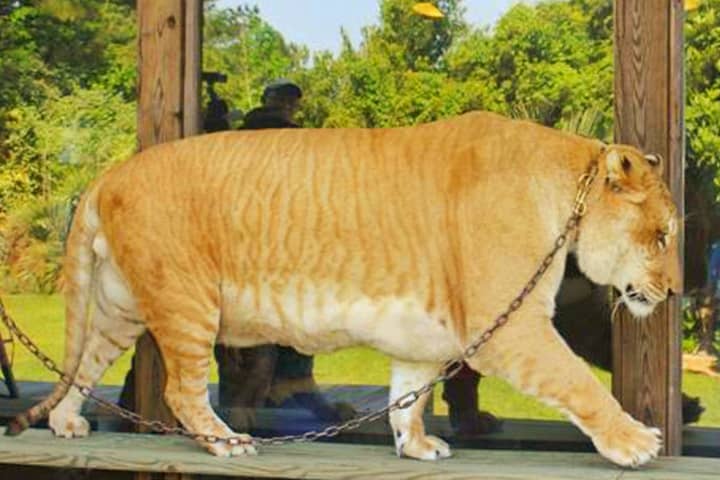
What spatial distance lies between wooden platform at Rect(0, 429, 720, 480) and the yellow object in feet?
5.54

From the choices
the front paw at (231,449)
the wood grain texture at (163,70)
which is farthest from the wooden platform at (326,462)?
the wood grain texture at (163,70)

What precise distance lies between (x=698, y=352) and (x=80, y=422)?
2217 millimetres

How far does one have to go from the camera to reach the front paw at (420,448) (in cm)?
533

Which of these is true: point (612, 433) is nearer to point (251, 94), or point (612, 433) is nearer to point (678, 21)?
point (678, 21)

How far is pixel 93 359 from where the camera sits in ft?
18.6

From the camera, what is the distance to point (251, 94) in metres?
6.22

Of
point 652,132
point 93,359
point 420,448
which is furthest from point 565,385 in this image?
point 93,359

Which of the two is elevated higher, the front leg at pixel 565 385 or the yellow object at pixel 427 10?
the yellow object at pixel 427 10

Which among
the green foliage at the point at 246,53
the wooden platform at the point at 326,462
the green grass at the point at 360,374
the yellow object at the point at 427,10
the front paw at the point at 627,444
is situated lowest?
the wooden platform at the point at 326,462

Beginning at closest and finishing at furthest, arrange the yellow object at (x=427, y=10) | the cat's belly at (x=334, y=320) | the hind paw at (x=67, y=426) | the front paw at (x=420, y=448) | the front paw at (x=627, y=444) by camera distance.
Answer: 1. the front paw at (x=627, y=444)
2. the cat's belly at (x=334, y=320)
3. the front paw at (x=420, y=448)
4. the hind paw at (x=67, y=426)
5. the yellow object at (x=427, y=10)

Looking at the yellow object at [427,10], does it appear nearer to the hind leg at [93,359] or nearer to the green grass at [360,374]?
the green grass at [360,374]

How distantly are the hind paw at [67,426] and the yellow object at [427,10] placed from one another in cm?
199

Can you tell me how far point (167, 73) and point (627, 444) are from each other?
2075 millimetres

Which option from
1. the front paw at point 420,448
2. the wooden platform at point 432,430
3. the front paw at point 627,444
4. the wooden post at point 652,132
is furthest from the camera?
the wooden platform at point 432,430
